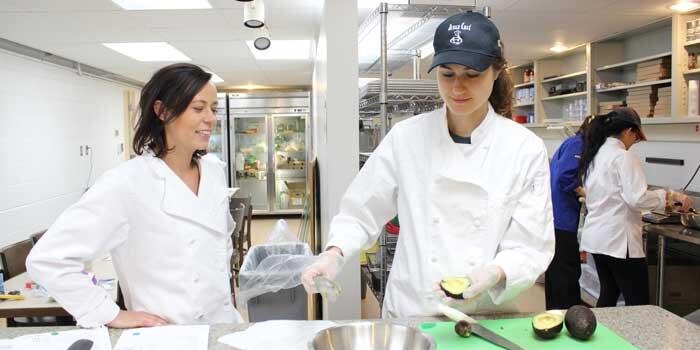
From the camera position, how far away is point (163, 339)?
1172 millimetres

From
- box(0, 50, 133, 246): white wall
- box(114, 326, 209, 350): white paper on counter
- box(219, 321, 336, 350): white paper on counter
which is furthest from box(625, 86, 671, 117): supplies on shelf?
box(0, 50, 133, 246): white wall

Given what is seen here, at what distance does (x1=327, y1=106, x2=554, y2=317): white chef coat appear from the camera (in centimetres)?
126

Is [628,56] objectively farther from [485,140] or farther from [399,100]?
[485,140]

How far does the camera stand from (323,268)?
1.18 m

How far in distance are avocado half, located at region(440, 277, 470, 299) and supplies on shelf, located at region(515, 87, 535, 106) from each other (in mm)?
6437

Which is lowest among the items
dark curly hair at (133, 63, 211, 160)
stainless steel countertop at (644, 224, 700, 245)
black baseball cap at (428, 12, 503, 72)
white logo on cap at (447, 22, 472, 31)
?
stainless steel countertop at (644, 224, 700, 245)

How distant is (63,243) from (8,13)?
3.68 m

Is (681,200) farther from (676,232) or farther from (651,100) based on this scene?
(651,100)

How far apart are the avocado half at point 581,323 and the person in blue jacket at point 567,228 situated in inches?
87.4

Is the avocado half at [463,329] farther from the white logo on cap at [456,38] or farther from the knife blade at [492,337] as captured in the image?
the white logo on cap at [456,38]

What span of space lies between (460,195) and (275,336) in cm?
58

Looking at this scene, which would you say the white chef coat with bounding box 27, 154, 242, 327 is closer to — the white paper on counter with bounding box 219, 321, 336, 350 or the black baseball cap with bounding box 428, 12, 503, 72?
the white paper on counter with bounding box 219, 321, 336, 350

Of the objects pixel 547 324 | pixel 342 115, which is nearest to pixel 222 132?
pixel 342 115

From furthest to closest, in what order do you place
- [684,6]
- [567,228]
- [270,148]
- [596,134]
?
[270,148], [684,6], [567,228], [596,134]
